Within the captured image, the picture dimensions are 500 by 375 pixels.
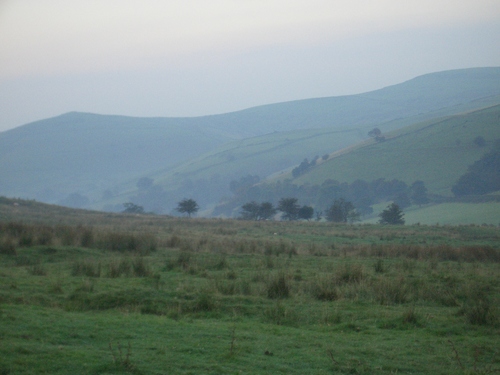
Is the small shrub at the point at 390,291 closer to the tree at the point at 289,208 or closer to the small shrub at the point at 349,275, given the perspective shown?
the small shrub at the point at 349,275

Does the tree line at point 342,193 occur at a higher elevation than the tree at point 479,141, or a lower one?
lower

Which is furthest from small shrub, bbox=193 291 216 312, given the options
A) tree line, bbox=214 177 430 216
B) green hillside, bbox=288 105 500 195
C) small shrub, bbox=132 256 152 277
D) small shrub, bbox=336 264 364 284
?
green hillside, bbox=288 105 500 195

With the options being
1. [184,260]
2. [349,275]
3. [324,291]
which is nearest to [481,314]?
[324,291]

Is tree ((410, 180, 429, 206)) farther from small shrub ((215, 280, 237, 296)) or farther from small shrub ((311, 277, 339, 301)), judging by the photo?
small shrub ((215, 280, 237, 296))

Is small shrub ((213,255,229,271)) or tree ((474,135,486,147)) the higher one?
tree ((474,135,486,147))

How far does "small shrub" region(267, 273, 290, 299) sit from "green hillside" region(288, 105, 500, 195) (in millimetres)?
95121

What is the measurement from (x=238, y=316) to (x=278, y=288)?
2.31 meters

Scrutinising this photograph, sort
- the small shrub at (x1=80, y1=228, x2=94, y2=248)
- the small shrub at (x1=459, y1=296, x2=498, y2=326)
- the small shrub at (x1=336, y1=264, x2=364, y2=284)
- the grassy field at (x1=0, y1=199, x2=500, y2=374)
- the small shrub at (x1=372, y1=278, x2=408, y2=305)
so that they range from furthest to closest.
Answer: the small shrub at (x1=80, y1=228, x2=94, y2=248), the small shrub at (x1=336, y1=264, x2=364, y2=284), the small shrub at (x1=372, y1=278, x2=408, y2=305), the small shrub at (x1=459, y1=296, x2=498, y2=326), the grassy field at (x1=0, y1=199, x2=500, y2=374)

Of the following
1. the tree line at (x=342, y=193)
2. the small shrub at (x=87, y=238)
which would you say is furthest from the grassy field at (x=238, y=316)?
the tree line at (x=342, y=193)

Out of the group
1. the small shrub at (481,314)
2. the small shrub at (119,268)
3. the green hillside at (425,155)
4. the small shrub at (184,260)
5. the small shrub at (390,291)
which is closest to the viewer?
the small shrub at (481,314)

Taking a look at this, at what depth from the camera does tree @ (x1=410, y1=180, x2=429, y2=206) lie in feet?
327

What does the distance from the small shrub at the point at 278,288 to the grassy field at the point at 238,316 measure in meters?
0.04

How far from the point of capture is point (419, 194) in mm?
100000

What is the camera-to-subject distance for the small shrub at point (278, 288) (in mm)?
12352
